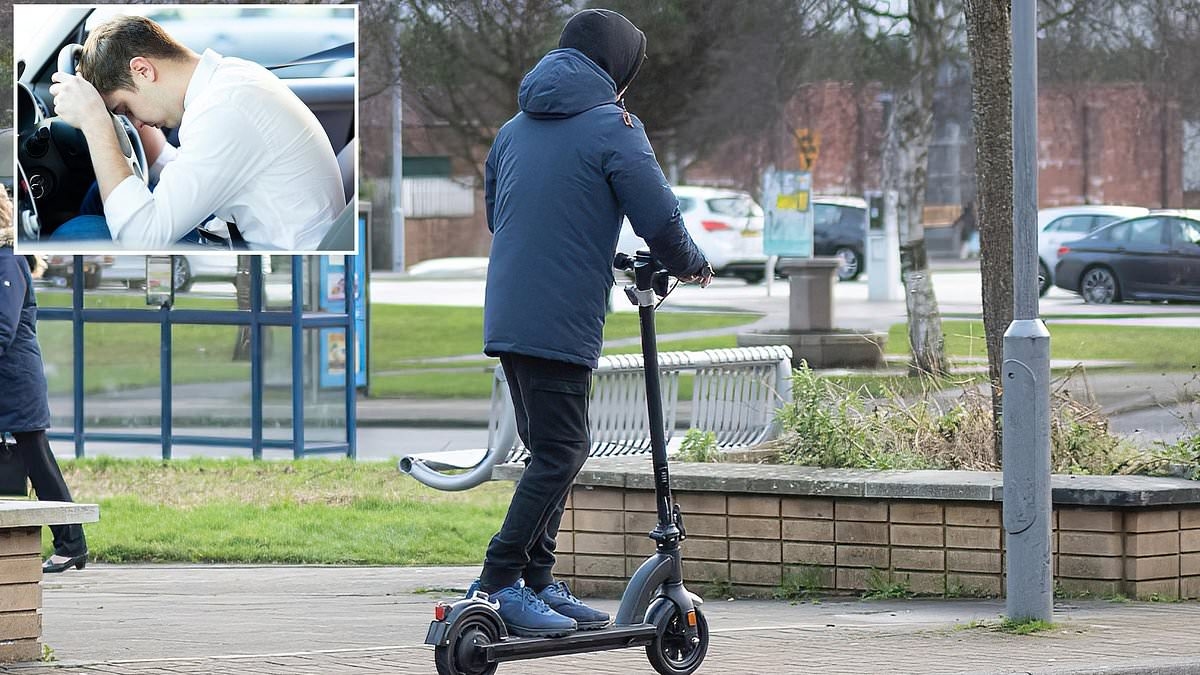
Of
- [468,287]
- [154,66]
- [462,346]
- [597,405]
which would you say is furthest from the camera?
[462,346]

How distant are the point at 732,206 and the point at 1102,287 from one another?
3.12m

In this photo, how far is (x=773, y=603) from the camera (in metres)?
7.67

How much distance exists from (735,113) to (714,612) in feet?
28.9

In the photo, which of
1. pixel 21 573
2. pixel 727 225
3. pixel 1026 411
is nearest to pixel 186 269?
pixel 727 225

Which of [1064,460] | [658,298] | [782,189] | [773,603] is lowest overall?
[773,603]

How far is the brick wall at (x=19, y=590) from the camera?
602 centimetres

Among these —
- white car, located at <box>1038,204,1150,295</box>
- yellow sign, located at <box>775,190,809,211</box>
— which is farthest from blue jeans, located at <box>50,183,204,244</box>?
white car, located at <box>1038,204,1150,295</box>

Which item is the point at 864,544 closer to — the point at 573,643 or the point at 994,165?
the point at 994,165

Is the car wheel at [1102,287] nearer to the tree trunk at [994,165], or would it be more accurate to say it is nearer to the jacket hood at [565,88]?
the tree trunk at [994,165]

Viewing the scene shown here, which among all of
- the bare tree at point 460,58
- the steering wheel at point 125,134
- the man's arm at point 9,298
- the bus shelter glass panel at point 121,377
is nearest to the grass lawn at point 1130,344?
the bare tree at point 460,58

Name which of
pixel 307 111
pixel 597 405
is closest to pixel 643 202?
pixel 597 405

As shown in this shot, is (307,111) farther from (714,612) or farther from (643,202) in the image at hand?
(643,202)

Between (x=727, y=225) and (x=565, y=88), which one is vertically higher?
(x=727, y=225)

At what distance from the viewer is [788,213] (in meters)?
15.9
